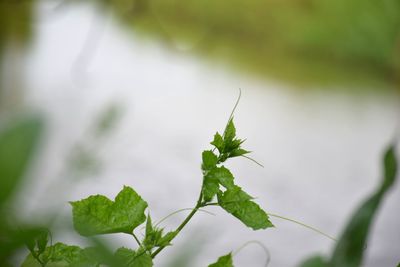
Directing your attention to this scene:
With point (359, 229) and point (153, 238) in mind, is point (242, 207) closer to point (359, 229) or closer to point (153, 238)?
point (153, 238)

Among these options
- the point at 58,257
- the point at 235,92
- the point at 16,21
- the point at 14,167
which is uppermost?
the point at 14,167

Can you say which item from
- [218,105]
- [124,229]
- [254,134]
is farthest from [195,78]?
[124,229]

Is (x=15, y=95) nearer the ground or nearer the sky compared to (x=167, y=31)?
nearer the ground

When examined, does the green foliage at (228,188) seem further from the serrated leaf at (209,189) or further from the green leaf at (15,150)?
the green leaf at (15,150)

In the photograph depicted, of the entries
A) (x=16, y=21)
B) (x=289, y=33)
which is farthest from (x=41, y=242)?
(x=16, y=21)

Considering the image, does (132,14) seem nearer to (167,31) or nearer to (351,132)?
(167,31)

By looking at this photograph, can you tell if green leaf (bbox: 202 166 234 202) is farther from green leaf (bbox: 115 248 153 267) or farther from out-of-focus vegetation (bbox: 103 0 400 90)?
out-of-focus vegetation (bbox: 103 0 400 90)

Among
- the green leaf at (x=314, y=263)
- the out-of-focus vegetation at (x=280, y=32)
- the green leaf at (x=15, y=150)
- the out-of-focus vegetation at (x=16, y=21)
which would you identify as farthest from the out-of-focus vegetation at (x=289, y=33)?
the green leaf at (x=15, y=150)
